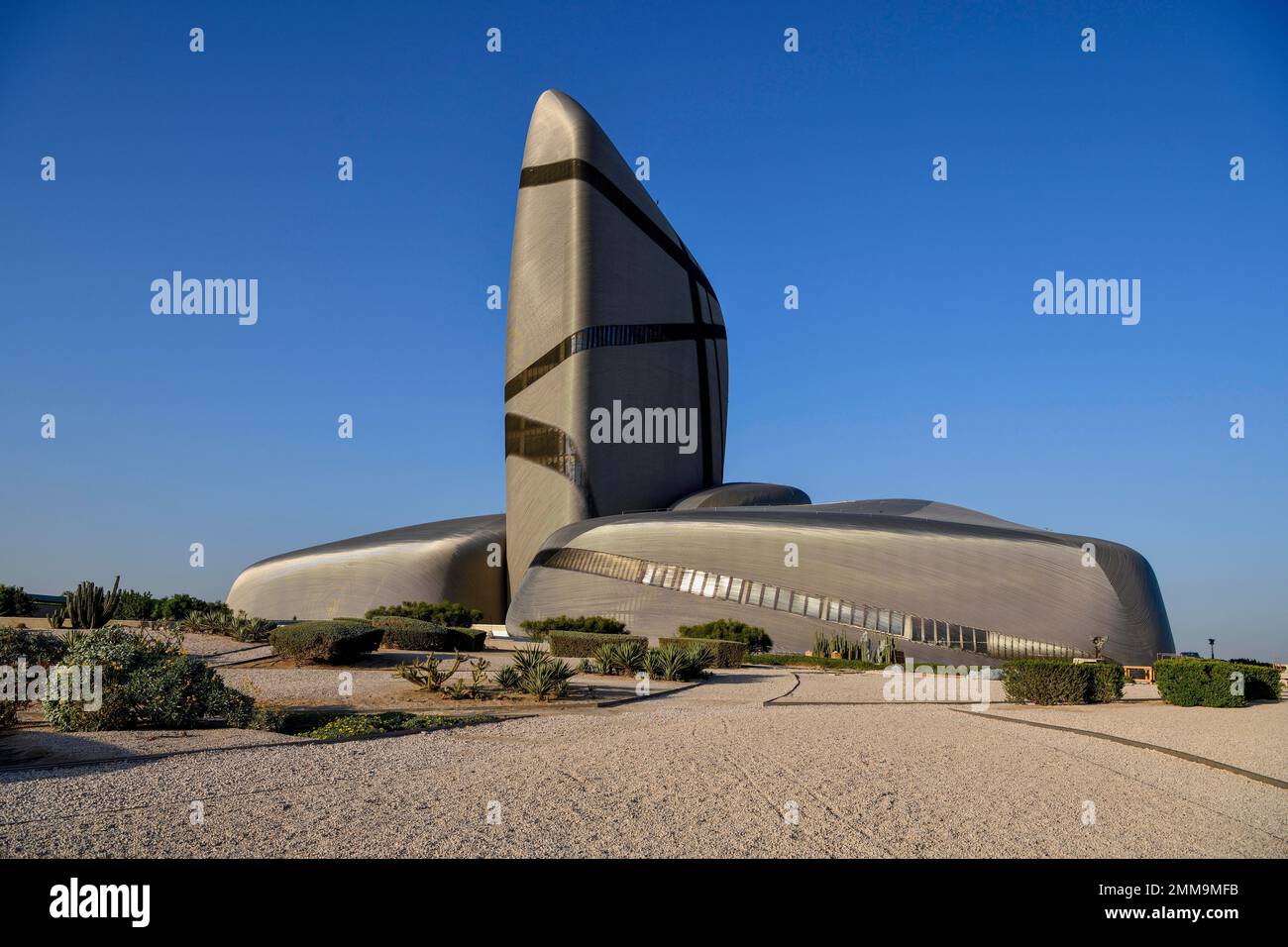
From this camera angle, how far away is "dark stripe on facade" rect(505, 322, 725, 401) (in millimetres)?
60281

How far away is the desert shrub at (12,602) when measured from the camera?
36.1 m

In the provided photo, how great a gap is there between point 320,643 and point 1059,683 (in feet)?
58.9

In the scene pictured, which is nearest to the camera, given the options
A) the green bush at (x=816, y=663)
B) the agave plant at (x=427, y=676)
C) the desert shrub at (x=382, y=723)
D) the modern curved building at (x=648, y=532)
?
the desert shrub at (x=382, y=723)

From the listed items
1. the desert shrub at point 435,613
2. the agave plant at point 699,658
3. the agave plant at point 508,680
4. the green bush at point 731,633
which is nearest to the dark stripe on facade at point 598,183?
the desert shrub at point 435,613

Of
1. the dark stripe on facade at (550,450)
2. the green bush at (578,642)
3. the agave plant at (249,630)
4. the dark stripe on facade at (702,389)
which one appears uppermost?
the dark stripe on facade at (702,389)

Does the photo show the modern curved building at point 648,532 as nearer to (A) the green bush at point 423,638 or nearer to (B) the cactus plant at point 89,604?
(A) the green bush at point 423,638

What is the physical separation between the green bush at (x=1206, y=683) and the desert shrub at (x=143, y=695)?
1776 centimetres

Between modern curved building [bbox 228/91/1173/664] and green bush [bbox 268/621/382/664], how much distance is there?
2168 cm

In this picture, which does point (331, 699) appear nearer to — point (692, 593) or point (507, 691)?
point (507, 691)

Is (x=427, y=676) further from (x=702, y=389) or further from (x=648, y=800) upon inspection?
(x=702, y=389)

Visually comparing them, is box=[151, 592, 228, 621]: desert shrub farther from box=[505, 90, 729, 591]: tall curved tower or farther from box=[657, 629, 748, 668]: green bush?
box=[505, 90, 729, 591]: tall curved tower

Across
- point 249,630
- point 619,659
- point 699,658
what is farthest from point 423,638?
point 699,658

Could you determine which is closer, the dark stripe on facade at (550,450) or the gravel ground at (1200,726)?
the gravel ground at (1200,726)
